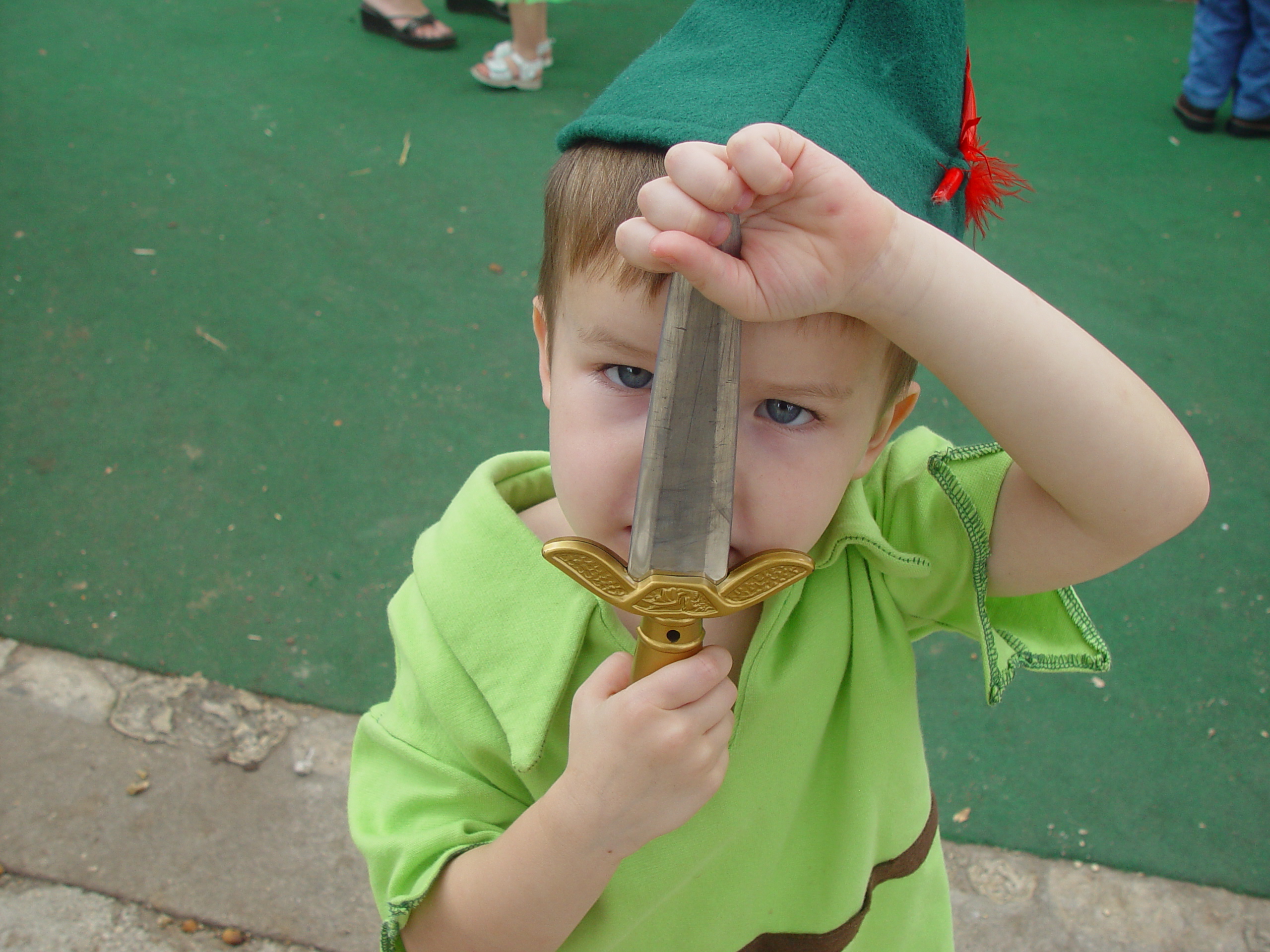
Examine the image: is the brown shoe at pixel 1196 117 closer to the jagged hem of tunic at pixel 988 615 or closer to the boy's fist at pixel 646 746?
the jagged hem of tunic at pixel 988 615

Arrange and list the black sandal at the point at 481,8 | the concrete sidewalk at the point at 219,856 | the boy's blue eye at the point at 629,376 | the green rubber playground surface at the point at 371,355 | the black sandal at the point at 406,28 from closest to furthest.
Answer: the boy's blue eye at the point at 629,376
the concrete sidewalk at the point at 219,856
the green rubber playground surface at the point at 371,355
the black sandal at the point at 406,28
the black sandal at the point at 481,8

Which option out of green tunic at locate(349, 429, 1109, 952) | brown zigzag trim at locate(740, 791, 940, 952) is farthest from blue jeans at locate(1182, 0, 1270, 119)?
brown zigzag trim at locate(740, 791, 940, 952)

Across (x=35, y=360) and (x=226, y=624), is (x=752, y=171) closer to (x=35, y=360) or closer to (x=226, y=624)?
(x=226, y=624)

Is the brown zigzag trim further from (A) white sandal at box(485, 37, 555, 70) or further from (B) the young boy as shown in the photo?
(A) white sandal at box(485, 37, 555, 70)

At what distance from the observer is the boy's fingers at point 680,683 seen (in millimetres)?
804

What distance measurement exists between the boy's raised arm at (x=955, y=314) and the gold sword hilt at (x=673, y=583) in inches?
7.2

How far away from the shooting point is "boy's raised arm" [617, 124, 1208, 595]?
64cm

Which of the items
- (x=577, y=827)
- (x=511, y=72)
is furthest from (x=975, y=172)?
(x=511, y=72)

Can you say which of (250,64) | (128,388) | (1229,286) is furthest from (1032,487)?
(250,64)

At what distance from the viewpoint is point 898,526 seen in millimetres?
1089

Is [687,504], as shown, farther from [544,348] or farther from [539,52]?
[539,52]

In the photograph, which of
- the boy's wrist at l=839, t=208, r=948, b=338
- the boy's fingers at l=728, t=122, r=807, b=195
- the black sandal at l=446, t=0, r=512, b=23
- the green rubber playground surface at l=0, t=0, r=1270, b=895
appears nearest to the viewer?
the boy's fingers at l=728, t=122, r=807, b=195

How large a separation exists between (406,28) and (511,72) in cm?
72

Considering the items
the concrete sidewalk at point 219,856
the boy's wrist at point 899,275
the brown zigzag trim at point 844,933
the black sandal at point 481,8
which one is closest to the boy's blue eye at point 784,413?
the boy's wrist at point 899,275
